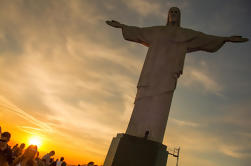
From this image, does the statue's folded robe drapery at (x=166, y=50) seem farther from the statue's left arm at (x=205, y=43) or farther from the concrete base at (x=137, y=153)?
the concrete base at (x=137, y=153)

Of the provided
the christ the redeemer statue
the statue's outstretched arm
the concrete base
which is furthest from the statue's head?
the concrete base

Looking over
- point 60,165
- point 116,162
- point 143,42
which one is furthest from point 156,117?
point 60,165

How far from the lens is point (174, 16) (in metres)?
6.13

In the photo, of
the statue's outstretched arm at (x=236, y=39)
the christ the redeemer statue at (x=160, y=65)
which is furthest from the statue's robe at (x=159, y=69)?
the statue's outstretched arm at (x=236, y=39)

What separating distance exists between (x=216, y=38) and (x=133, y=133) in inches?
139

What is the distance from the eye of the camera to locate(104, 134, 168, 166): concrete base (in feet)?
12.4

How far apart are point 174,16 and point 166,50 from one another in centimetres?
141

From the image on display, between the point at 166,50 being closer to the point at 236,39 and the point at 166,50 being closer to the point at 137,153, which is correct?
the point at 236,39

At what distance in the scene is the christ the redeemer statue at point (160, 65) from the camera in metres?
4.55

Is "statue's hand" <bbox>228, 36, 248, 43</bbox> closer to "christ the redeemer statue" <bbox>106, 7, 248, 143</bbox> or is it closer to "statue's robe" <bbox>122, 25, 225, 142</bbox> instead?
"christ the redeemer statue" <bbox>106, 7, 248, 143</bbox>

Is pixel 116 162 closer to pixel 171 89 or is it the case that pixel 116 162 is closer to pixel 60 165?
pixel 171 89

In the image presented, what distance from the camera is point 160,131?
4441 mm

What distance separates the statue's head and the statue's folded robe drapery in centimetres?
32

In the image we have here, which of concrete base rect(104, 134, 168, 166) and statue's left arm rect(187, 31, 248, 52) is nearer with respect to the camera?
concrete base rect(104, 134, 168, 166)
